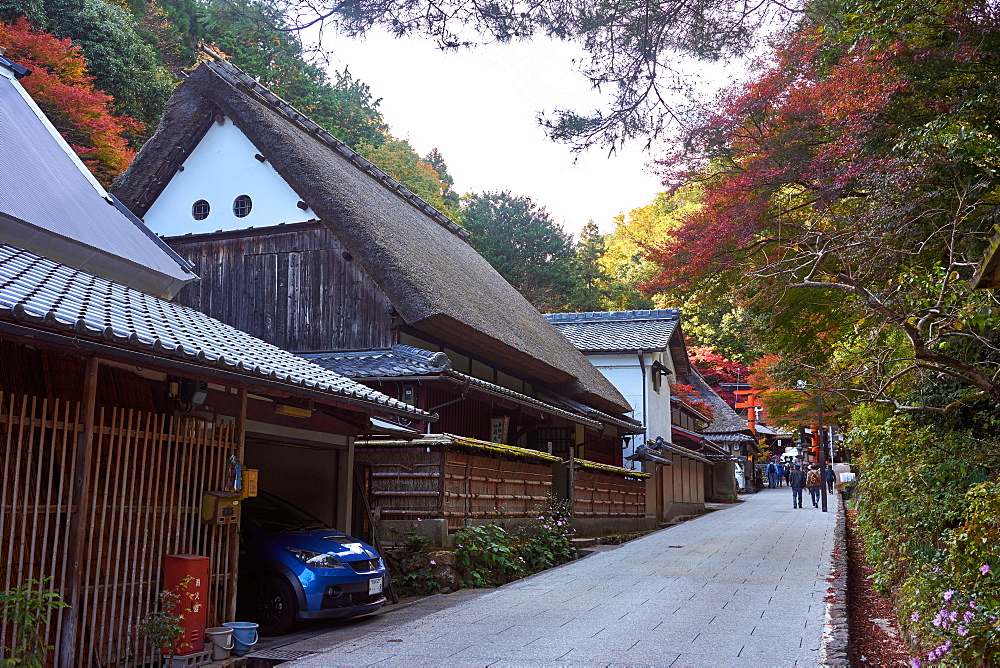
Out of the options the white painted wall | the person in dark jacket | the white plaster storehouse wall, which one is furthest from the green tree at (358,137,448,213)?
the person in dark jacket

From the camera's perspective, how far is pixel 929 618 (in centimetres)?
576

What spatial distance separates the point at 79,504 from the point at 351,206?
861 centimetres

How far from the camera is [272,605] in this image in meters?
8.12

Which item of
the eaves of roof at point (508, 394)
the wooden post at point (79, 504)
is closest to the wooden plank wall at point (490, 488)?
the eaves of roof at point (508, 394)

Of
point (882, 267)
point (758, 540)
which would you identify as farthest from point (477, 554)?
point (758, 540)

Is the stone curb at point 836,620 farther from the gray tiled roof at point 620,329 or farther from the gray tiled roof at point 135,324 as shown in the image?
the gray tiled roof at point 620,329

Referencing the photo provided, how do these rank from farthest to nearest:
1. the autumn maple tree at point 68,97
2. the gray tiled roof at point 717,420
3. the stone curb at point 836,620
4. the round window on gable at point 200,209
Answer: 1. the gray tiled roof at point 717,420
2. the autumn maple tree at point 68,97
3. the round window on gable at point 200,209
4. the stone curb at point 836,620

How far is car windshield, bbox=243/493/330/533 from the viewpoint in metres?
8.73

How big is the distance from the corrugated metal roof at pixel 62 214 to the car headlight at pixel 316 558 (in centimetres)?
431

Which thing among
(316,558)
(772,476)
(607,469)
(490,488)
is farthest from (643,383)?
(772,476)

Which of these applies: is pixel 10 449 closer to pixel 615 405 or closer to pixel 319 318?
pixel 319 318

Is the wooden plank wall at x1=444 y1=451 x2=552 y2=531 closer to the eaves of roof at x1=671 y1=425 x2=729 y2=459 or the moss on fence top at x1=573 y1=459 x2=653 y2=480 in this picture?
the moss on fence top at x1=573 y1=459 x2=653 y2=480

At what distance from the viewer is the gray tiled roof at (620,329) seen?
27547mm

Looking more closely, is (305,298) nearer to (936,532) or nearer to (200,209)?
(200,209)
